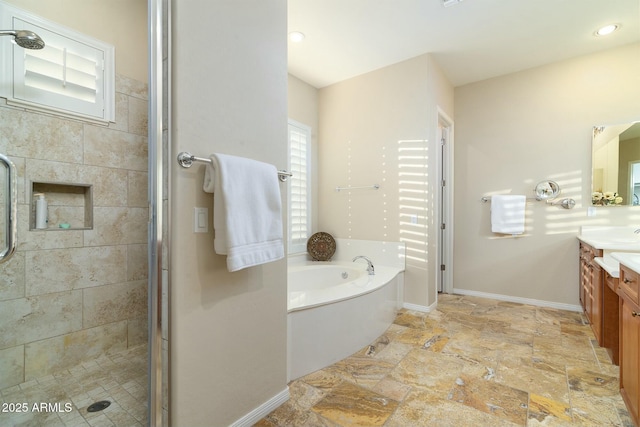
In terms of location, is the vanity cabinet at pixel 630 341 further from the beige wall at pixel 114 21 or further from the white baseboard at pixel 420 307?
the beige wall at pixel 114 21

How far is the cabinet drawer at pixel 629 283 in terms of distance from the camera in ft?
4.60

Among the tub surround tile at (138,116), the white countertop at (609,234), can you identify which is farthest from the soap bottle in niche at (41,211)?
the white countertop at (609,234)

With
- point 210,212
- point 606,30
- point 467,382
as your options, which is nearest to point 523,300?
point 467,382

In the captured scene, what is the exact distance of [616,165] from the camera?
2.94 m

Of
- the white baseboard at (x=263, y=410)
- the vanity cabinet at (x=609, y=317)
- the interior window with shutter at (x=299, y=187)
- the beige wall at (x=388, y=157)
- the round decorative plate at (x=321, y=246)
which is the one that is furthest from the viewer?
the round decorative plate at (x=321, y=246)

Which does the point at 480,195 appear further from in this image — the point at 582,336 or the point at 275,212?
the point at 275,212

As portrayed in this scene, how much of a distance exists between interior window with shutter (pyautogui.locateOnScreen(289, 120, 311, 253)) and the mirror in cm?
306

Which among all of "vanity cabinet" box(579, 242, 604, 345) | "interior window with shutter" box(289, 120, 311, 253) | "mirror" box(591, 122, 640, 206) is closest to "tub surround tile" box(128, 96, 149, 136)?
"interior window with shutter" box(289, 120, 311, 253)

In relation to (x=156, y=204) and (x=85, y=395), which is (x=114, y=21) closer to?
(x=156, y=204)

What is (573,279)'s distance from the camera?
318 centimetres

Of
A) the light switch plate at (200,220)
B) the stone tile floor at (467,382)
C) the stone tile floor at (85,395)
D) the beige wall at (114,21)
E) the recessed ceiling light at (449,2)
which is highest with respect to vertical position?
the recessed ceiling light at (449,2)

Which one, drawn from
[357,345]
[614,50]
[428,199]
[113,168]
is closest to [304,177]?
[428,199]

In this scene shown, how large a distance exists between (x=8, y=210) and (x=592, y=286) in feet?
12.7

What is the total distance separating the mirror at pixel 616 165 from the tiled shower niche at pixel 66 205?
4.23m
